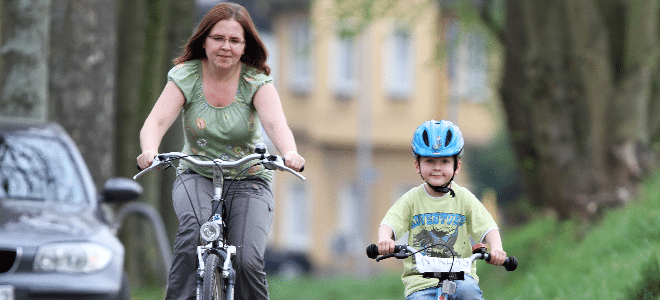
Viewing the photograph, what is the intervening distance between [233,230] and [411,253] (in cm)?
100

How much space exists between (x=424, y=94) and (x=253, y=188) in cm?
3381

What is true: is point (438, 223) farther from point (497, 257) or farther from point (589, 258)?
point (589, 258)

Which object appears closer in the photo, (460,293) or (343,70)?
(460,293)

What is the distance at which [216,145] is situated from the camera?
5.37 meters

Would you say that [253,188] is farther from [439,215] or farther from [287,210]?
[287,210]

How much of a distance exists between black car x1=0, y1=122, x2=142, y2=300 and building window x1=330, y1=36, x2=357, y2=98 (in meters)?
31.3

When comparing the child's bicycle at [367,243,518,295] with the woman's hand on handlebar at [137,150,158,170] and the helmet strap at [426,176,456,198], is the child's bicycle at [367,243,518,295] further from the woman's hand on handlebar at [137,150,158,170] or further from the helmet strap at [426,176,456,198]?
the woman's hand on handlebar at [137,150,158,170]

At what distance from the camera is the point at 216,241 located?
15.9 ft

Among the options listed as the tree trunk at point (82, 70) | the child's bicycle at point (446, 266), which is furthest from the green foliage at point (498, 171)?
the child's bicycle at point (446, 266)

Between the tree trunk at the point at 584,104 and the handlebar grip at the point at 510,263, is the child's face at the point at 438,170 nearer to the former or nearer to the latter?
the handlebar grip at the point at 510,263

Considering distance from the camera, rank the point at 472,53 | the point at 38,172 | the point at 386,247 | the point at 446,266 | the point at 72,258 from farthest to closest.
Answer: the point at 472,53 < the point at 38,172 < the point at 72,258 < the point at 446,266 < the point at 386,247

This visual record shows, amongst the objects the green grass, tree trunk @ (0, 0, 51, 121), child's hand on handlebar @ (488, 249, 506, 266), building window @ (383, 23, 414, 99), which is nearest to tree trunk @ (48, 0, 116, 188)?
tree trunk @ (0, 0, 51, 121)

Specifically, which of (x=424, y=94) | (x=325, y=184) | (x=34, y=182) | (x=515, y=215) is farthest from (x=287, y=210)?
(x=34, y=182)

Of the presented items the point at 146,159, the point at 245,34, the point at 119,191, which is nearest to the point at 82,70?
the point at 119,191
